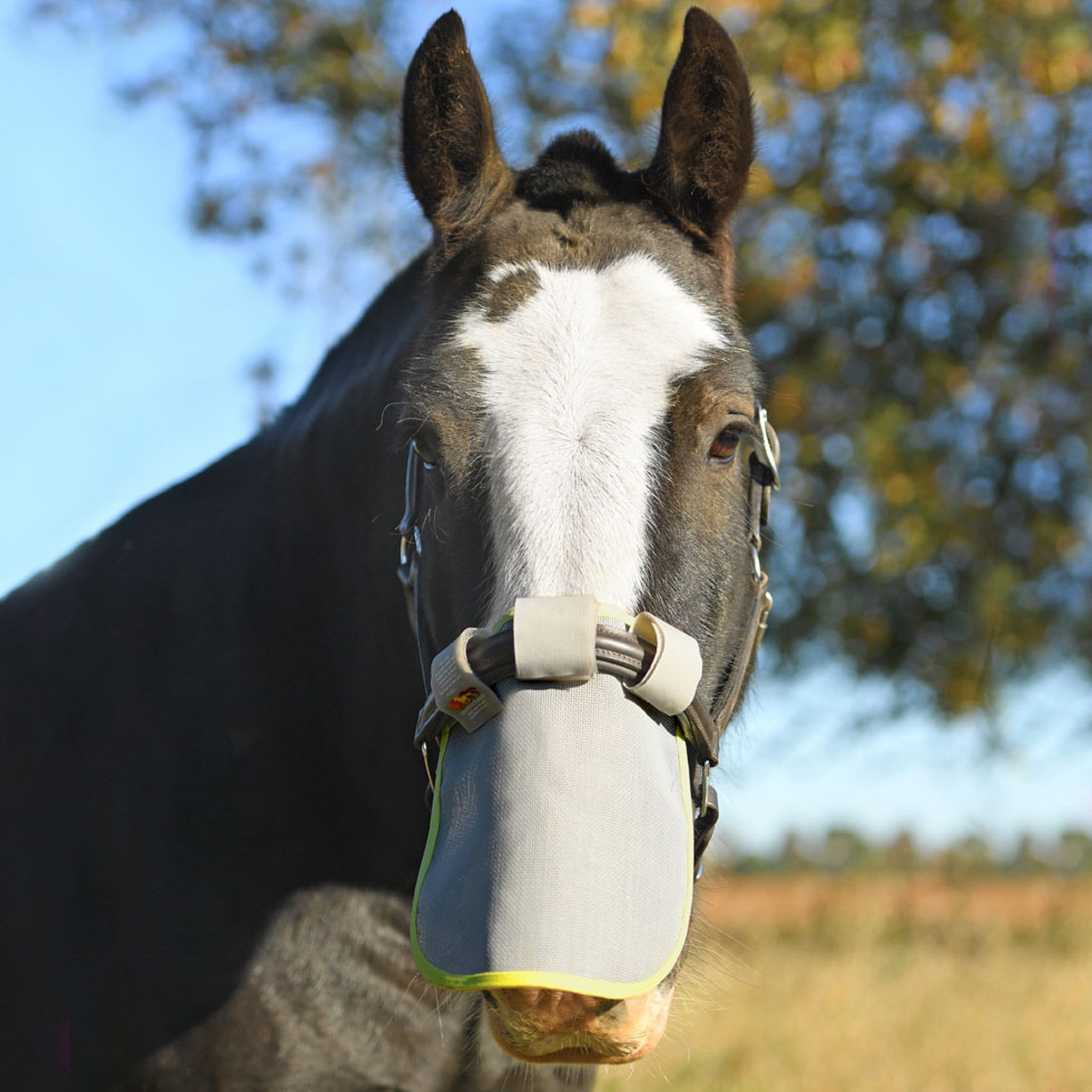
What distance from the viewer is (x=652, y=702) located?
204cm

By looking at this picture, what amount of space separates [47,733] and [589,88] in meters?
5.36

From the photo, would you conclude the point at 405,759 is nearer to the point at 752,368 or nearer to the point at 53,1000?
the point at 53,1000

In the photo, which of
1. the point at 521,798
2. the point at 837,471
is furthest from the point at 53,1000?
the point at 837,471

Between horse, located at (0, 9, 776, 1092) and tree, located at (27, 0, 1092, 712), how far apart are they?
378cm

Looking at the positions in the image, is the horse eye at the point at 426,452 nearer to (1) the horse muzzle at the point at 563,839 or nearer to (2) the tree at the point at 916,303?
(1) the horse muzzle at the point at 563,839

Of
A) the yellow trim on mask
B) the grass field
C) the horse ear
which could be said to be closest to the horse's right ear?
the horse ear

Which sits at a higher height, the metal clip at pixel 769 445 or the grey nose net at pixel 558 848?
the metal clip at pixel 769 445

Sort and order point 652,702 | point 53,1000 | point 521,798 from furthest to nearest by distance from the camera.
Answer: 1. point 53,1000
2. point 652,702
3. point 521,798

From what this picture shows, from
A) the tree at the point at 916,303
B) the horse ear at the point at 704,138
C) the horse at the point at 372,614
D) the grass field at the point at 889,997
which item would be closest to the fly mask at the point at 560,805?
the horse at the point at 372,614

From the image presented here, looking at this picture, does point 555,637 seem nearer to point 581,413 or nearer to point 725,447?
point 581,413

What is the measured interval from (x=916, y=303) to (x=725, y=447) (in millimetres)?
4872

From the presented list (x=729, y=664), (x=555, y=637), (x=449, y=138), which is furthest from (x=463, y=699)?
(x=449, y=138)

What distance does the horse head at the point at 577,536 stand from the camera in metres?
1.89

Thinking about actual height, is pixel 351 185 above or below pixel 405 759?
above
